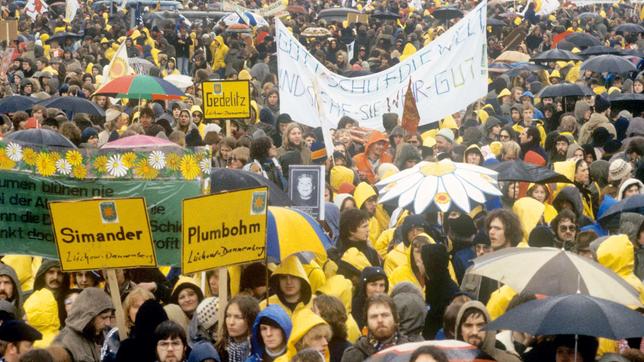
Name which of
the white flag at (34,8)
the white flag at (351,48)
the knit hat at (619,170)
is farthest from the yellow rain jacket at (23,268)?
the white flag at (34,8)

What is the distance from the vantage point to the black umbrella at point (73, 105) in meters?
15.5

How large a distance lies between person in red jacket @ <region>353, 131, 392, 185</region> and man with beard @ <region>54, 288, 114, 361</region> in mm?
5740

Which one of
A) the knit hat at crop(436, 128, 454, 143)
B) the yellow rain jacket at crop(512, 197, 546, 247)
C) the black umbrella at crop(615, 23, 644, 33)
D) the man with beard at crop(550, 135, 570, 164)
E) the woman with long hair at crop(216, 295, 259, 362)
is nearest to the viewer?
the woman with long hair at crop(216, 295, 259, 362)

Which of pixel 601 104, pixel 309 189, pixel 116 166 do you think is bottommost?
pixel 601 104

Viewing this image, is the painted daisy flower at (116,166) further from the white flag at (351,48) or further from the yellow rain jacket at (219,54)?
the white flag at (351,48)

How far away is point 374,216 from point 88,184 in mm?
3043

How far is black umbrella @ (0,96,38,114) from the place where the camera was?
16125mm

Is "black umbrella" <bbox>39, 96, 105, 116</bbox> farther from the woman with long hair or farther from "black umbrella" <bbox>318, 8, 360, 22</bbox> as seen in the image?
"black umbrella" <bbox>318, 8, 360, 22</bbox>

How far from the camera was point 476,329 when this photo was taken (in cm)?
694

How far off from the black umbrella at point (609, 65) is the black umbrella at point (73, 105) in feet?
22.6

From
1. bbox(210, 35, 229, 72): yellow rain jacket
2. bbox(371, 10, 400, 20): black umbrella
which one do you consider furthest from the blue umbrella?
bbox(371, 10, 400, 20): black umbrella

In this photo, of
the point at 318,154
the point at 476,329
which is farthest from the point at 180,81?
the point at 476,329

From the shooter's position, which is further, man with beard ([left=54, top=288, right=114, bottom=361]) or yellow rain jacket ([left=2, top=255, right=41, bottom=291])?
yellow rain jacket ([left=2, top=255, right=41, bottom=291])

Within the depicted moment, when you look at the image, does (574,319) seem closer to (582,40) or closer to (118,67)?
(118,67)
